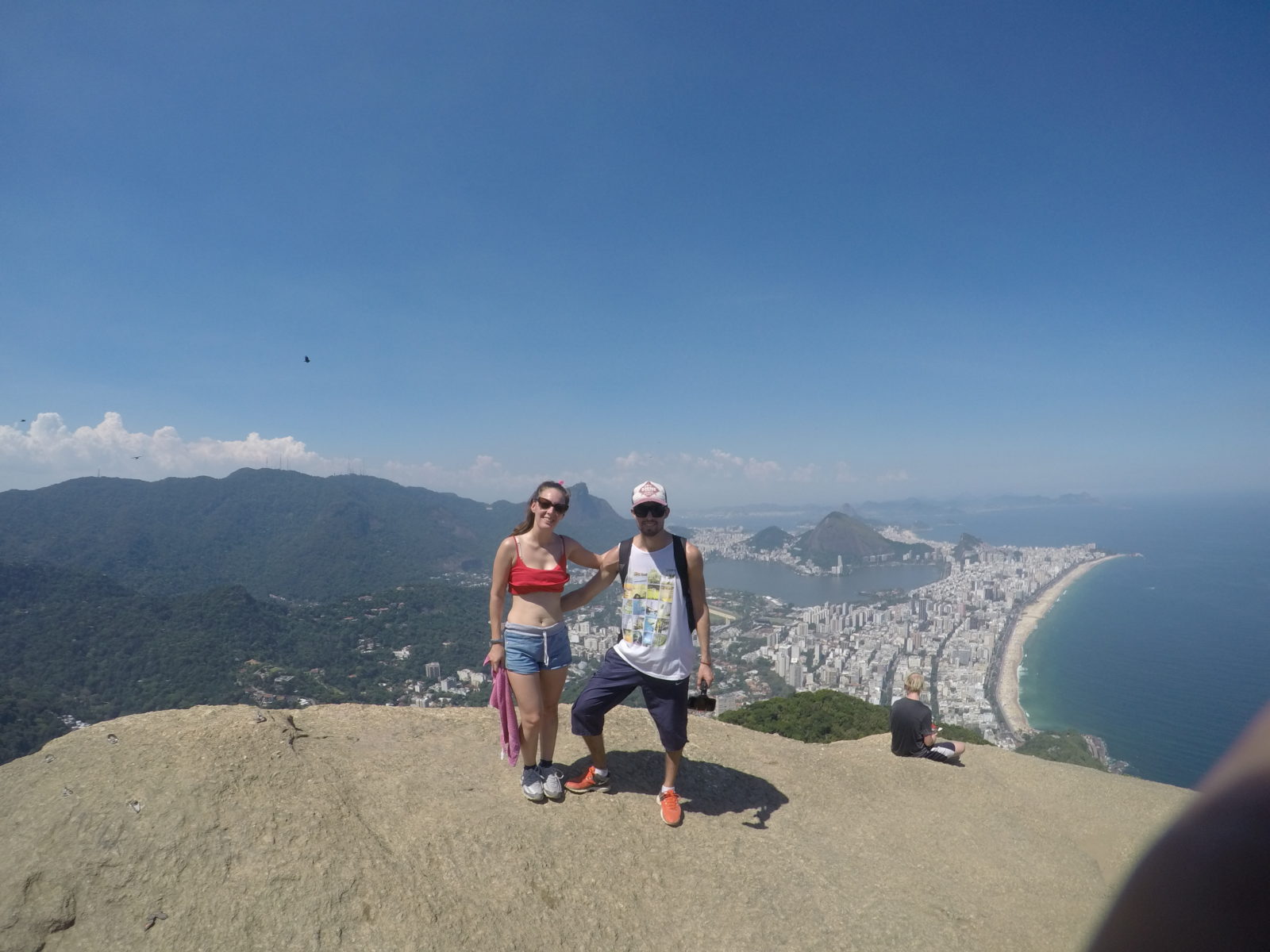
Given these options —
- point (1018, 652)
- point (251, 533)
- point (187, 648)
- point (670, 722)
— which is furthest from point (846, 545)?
point (670, 722)

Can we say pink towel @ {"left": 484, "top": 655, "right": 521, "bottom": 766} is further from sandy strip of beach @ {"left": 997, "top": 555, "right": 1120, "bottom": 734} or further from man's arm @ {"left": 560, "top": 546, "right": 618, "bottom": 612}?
sandy strip of beach @ {"left": 997, "top": 555, "right": 1120, "bottom": 734}

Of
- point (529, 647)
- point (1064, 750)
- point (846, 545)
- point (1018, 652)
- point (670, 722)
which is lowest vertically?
point (1018, 652)

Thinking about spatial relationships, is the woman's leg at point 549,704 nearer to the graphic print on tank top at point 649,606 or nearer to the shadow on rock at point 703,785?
the graphic print on tank top at point 649,606

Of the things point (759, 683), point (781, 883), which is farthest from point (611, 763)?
point (759, 683)

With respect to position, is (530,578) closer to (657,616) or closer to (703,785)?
(657,616)

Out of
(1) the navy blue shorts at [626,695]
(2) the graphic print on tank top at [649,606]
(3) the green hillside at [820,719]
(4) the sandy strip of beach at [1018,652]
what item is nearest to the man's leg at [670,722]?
(1) the navy blue shorts at [626,695]

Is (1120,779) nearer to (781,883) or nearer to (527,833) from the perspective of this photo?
(781,883)

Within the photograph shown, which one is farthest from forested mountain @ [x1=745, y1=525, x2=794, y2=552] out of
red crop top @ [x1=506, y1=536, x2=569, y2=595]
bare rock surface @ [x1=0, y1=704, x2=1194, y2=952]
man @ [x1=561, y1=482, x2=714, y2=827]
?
red crop top @ [x1=506, y1=536, x2=569, y2=595]
